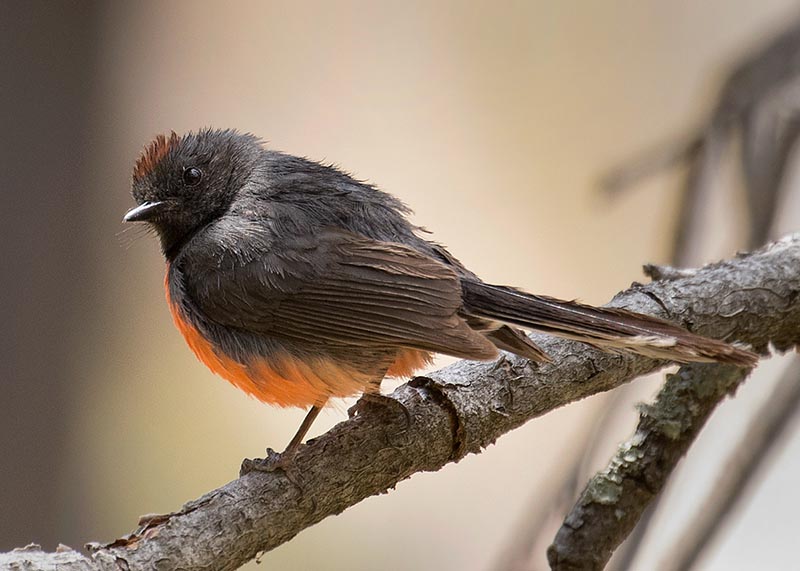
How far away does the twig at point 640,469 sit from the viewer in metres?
3.08

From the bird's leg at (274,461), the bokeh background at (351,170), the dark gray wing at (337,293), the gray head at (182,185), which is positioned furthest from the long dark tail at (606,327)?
the bokeh background at (351,170)

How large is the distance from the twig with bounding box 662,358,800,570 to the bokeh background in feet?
5.87

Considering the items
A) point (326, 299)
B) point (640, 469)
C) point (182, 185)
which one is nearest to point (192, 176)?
point (182, 185)

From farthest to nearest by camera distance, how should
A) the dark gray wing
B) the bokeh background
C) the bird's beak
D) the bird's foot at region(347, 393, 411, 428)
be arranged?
1. the bokeh background
2. the bird's beak
3. the bird's foot at region(347, 393, 411, 428)
4. the dark gray wing

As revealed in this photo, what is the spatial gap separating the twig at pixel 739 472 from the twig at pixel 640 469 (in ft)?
0.68

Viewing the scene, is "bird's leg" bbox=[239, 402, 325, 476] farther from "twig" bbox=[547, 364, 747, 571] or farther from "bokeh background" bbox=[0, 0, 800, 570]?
"bokeh background" bbox=[0, 0, 800, 570]

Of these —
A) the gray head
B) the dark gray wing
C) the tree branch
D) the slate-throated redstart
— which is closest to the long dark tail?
the slate-throated redstart

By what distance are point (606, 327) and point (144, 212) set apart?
1.72m

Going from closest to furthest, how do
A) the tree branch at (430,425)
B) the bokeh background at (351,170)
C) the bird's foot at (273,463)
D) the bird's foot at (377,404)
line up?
the tree branch at (430,425)
the bird's foot at (273,463)
the bird's foot at (377,404)
the bokeh background at (351,170)

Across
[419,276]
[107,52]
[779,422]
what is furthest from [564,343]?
[107,52]

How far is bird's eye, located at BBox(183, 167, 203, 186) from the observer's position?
3.63 meters

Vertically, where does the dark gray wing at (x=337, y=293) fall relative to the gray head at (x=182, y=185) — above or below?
below

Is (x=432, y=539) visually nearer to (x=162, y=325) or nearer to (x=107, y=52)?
(x=162, y=325)

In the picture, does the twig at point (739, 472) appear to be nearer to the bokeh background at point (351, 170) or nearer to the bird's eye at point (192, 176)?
the bokeh background at point (351, 170)
